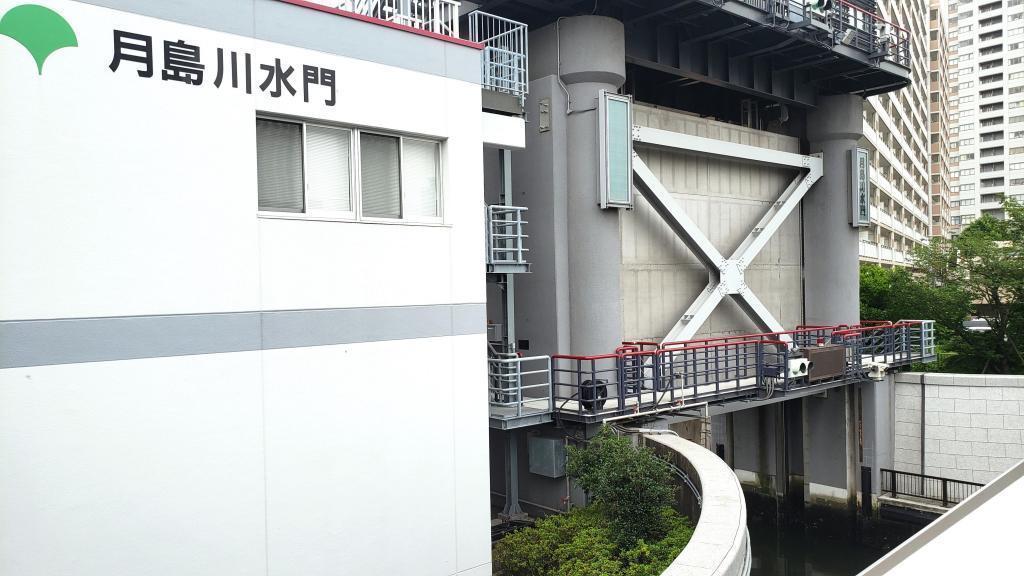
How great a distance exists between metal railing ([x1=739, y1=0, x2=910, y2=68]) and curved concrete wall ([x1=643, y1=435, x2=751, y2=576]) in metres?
12.0

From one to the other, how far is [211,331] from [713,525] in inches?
261

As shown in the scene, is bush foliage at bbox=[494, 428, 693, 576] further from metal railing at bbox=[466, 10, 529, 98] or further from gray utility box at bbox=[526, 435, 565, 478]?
metal railing at bbox=[466, 10, 529, 98]

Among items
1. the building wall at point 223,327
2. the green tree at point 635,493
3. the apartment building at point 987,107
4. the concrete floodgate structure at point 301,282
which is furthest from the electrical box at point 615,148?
the apartment building at point 987,107

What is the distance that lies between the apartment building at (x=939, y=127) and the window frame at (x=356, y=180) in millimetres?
102518

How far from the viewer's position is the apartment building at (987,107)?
316ft

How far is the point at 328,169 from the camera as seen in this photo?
10.2 m

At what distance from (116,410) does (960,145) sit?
118m

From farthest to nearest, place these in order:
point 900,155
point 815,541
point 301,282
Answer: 1. point 900,155
2. point 815,541
3. point 301,282

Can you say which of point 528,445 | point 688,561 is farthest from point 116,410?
point 528,445

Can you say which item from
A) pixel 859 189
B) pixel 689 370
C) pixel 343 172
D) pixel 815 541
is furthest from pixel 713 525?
pixel 859 189

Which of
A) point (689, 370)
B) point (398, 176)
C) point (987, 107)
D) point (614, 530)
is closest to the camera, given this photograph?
point (398, 176)

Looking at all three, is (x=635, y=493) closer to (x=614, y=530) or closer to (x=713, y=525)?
(x=614, y=530)

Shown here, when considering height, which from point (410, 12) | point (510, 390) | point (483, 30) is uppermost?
point (483, 30)

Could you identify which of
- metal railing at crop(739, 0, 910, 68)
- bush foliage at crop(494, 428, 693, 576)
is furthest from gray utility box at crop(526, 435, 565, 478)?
metal railing at crop(739, 0, 910, 68)
